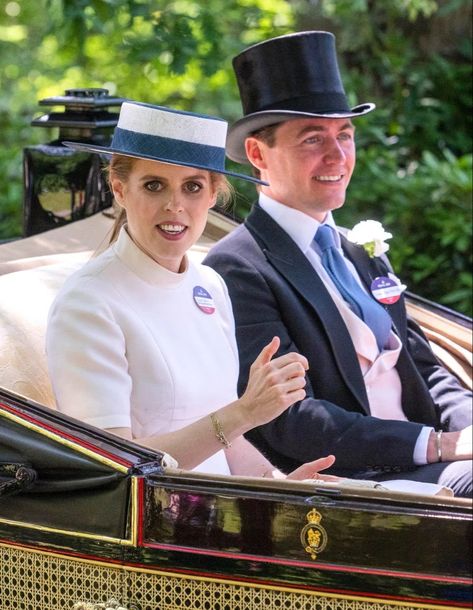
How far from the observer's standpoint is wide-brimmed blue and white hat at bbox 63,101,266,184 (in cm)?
253

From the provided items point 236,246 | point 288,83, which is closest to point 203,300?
point 236,246

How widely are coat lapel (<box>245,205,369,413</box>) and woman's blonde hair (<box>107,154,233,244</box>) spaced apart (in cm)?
43

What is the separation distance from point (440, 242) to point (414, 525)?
13.1 ft

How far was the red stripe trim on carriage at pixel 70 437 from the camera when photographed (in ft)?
7.23

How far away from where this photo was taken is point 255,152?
3359 mm

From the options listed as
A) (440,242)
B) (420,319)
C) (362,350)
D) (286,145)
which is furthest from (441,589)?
(440,242)

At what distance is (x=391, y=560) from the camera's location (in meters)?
2.04

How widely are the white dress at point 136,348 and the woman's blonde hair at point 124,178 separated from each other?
11cm

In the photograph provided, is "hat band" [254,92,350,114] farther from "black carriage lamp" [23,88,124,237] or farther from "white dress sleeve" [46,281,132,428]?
"white dress sleeve" [46,281,132,428]

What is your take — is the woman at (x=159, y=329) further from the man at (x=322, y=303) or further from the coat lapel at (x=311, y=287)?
the coat lapel at (x=311, y=287)

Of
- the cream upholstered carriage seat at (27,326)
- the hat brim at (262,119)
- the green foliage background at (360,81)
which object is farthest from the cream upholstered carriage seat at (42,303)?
the green foliage background at (360,81)

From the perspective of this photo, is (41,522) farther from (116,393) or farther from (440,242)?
(440,242)

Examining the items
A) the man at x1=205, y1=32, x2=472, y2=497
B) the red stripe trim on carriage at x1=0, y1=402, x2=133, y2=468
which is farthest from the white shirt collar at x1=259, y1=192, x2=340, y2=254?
the red stripe trim on carriage at x1=0, y1=402, x2=133, y2=468

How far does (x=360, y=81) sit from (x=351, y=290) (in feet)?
12.4
